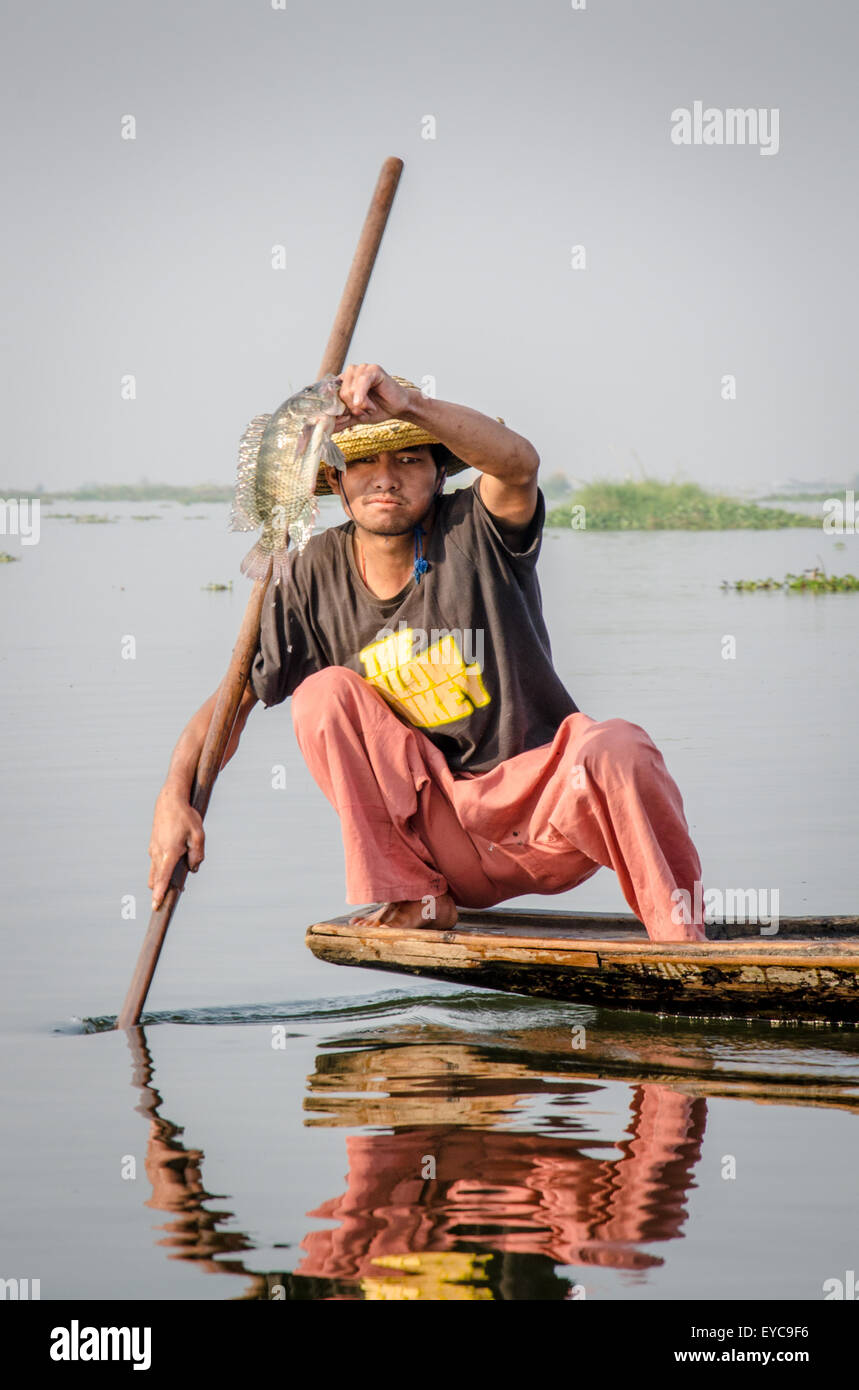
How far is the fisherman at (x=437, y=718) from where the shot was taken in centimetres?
398

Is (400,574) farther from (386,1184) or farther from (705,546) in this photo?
(705,546)

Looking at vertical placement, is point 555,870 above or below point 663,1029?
above

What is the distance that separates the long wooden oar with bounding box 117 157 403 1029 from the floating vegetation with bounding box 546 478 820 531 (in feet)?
61.3

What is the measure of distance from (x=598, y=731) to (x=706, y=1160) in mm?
1057

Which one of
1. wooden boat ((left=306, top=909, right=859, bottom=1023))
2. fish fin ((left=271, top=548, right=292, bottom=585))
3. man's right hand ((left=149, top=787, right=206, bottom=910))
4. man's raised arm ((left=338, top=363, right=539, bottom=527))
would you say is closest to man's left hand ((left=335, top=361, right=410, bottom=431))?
man's raised arm ((left=338, top=363, right=539, bottom=527))

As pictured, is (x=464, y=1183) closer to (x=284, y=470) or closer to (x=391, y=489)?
(x=284, y=470)

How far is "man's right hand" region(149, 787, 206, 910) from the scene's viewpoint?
13.3ft

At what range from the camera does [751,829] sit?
6000 mm

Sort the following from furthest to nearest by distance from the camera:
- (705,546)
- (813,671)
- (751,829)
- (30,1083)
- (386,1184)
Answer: (705,546) < (813,671) < (751,829) < (30,1083) < (386,1184)

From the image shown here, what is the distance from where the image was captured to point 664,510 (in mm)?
23547

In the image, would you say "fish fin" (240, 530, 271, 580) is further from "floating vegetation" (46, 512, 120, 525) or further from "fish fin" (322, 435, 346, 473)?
"floating vegetation" (46, 512, 120, 525)

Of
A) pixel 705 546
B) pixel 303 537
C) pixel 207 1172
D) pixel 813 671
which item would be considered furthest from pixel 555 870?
pixel 705 546

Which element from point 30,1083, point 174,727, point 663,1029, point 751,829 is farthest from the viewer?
point 174,727
